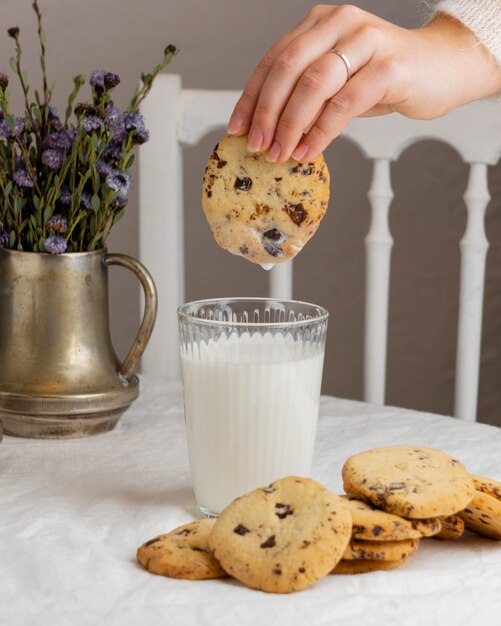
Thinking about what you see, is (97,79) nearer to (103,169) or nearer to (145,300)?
(103,169)

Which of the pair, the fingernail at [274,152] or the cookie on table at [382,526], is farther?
the fingernail at [274,152]

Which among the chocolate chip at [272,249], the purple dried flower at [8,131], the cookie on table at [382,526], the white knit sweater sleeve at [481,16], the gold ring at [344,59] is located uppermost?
the white knit sweater sleeve at [481,16]

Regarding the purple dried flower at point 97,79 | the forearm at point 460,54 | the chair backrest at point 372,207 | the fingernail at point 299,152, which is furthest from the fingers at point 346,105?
the chair backrest at point 372,207

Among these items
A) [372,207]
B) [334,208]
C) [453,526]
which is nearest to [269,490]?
[453,526]

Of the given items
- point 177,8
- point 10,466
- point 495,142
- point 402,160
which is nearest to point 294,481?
point 10,466

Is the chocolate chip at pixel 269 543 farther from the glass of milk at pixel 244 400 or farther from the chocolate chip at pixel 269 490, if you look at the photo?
the glass of milk at pixel 244 400

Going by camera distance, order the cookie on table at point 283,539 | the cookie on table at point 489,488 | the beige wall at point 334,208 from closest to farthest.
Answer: the cookie on table at point 283,539, the cookie on table at point 489,488, the beige wall at point 334,208
